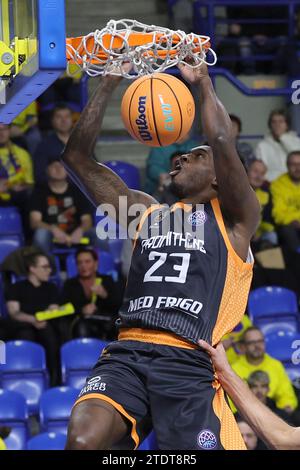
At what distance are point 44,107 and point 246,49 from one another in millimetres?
2495

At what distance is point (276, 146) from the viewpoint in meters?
11.2

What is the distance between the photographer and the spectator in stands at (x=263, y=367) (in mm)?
8984

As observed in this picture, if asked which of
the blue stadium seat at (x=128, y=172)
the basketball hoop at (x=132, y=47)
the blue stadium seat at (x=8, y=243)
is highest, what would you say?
the basketball hoop at (x=132, y=47)

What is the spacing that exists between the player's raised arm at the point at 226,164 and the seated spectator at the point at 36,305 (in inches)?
160

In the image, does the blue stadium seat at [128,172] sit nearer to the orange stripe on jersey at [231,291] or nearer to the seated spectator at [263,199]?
the seated spectator at [263,199]

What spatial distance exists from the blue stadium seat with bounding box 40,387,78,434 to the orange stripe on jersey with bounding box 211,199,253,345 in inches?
128

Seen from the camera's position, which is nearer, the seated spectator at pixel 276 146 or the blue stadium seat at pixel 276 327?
the blue stadium seat at pixel 276 327

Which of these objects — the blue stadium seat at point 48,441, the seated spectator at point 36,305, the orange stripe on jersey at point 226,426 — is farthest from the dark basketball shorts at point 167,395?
the seated spectator at point 36,305

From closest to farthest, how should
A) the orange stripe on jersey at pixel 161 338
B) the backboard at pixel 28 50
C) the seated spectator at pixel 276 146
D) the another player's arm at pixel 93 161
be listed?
the backboard at pixel 28 50, the orange stripe on jersey at pixel 161 338, the another player's arm at pixel 93 161, the seated spectator at pixel 276 146

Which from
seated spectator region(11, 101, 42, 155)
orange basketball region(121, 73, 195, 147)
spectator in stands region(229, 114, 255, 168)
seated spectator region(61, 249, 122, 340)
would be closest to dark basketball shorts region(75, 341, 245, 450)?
orange basketball region(121, 73, 195, 147)

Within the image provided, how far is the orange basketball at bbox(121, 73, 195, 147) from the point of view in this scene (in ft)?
18.9

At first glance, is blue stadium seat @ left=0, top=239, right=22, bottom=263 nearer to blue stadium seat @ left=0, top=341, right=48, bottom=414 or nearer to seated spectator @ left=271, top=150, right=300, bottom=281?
blue stadium seat @ left=0, top=341, right=48, bottom=414

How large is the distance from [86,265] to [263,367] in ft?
5.98

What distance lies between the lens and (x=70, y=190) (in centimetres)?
1047
